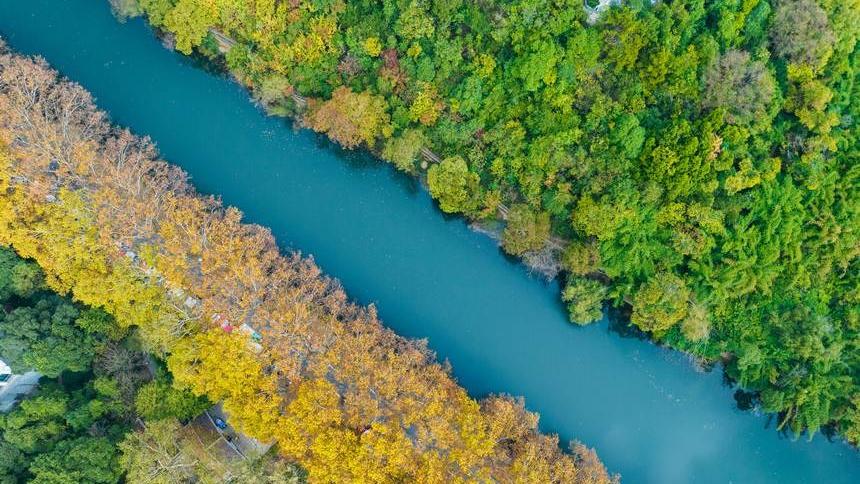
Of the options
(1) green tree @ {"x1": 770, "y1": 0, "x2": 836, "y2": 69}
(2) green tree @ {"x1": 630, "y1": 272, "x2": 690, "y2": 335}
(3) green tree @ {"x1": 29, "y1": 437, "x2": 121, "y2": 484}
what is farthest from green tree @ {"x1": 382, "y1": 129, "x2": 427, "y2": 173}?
(3) green tree @ {"x1": 29, "y1": 437, "x2": 121, "y2": 484}

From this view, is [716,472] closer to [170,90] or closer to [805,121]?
[805,121]

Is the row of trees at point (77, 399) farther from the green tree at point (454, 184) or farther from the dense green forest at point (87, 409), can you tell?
the green tree at point (454, 184)

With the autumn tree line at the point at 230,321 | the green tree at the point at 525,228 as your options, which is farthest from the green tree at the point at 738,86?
the autumn tree line at the point at 230,321

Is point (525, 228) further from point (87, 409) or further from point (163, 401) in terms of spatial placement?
point (87, 409)

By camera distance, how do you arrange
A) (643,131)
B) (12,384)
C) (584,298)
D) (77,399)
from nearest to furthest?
1. (643,131)
2. (77,399)
3. (12,384)
4. (584,298)

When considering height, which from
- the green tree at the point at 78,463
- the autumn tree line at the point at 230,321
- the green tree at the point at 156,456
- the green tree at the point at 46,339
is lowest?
the green tree at the point at 78,463

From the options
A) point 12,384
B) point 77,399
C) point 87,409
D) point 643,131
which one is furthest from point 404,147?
point 12,384
